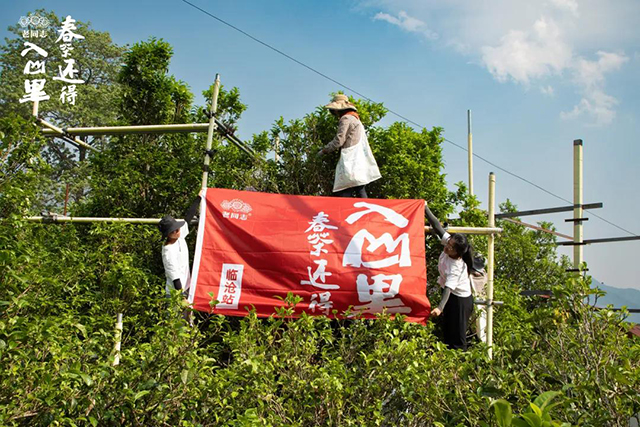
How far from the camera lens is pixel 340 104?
6191 millimetres

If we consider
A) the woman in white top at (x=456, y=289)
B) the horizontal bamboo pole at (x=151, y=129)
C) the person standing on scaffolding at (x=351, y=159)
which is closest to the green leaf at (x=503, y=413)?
the woman in white top at (x=456, y=289)

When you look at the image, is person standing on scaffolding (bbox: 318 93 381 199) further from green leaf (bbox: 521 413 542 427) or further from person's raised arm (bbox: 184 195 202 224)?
green leaf (bbox: 521 413 542 427)

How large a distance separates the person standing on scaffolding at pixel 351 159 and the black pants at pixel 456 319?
57.0 inches

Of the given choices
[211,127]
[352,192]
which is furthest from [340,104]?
[211,127]

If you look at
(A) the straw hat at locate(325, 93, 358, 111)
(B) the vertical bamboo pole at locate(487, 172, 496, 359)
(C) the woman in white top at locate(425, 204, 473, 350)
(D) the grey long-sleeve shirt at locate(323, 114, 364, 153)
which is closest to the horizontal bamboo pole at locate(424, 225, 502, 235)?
(B) the vertical bamboo pole at locate(487, 172, 496, 359)

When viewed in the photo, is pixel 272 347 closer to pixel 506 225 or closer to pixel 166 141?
pixel 166 141

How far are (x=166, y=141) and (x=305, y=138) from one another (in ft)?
5.66

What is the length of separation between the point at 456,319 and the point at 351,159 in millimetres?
1988

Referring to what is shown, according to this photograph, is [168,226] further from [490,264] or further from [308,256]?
[490,264]

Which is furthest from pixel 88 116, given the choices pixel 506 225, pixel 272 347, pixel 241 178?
pixel 272 347

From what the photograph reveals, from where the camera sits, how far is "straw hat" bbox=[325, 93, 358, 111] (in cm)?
616

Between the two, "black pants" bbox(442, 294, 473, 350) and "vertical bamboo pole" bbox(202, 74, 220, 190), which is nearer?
"black pants" bbox(442, 294, 473, 350)

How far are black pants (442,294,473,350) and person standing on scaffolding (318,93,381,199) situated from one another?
1.45m

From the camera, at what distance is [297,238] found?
17.3 ft
